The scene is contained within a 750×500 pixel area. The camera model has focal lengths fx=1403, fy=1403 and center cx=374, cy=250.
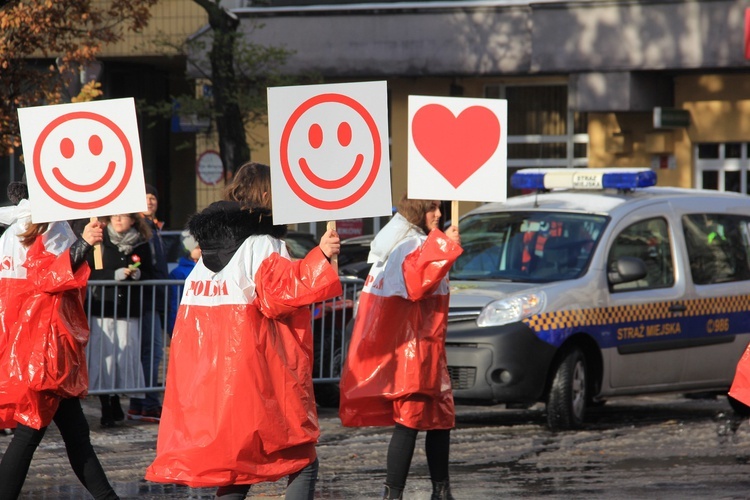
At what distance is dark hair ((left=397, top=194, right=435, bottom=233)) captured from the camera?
289 inches

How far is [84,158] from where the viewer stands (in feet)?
21.6

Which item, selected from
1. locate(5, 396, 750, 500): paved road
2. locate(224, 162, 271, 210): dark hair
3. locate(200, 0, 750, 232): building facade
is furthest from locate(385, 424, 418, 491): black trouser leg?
locate(200, 0, 750, 232): building facade

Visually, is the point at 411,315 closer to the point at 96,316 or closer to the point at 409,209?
the point at 409,209

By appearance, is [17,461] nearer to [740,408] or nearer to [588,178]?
[588,178]

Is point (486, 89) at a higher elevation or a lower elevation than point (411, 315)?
higher

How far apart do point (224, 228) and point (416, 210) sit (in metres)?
1.94

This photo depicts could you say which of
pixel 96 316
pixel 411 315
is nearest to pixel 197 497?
pixel 411 315

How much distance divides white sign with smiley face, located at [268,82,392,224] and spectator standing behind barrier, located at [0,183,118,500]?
3.96 feet

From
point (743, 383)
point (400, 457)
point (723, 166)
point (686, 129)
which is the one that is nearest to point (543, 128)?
point (686, 129)

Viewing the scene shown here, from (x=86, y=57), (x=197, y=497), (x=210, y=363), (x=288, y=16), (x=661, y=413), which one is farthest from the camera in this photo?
(x=288, y=16)

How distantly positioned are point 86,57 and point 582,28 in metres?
10.7

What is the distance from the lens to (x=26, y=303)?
21.9 ft

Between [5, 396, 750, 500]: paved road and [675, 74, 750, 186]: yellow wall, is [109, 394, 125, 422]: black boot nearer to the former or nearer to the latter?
[5, 396, 750, 500]: paved road

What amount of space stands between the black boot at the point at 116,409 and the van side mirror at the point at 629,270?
3829 millimetres
